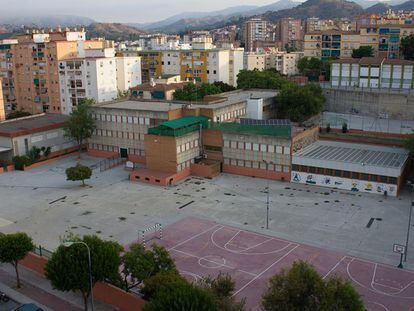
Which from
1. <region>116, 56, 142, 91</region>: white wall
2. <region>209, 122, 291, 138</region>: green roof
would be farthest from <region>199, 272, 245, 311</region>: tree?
<region>116, 56, 142, 91</region>: white wall

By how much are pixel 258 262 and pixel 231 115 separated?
92.6 ft

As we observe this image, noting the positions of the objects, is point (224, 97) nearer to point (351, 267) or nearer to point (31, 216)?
point (31, 216)

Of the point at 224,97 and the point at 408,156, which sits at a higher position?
the point at 224,97

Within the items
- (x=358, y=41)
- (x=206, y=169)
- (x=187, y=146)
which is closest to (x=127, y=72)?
(x=187, y=146)

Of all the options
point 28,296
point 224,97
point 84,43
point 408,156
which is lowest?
point 28,296

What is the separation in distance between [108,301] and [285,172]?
25.9m

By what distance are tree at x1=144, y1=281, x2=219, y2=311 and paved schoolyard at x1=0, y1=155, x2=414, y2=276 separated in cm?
1387

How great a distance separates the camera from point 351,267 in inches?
1150

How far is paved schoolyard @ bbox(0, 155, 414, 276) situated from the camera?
111ft

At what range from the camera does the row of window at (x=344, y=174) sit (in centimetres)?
4206

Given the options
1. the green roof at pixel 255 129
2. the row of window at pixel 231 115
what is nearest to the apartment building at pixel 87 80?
the row of window at pixel 231 115

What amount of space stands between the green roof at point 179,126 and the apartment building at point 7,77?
52968 millimetres

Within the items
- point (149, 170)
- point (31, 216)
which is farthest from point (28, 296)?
point (149, 170)

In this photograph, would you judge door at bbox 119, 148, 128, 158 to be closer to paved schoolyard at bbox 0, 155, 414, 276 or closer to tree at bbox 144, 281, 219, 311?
paved schoolyard at bbox 0, 155, 414, 276
